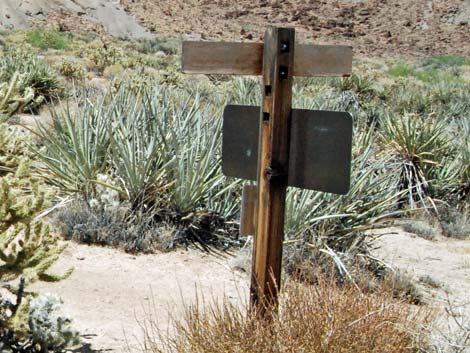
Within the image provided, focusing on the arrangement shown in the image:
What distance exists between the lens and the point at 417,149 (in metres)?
12.4

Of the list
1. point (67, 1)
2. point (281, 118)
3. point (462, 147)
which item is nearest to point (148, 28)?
point (67, 1)

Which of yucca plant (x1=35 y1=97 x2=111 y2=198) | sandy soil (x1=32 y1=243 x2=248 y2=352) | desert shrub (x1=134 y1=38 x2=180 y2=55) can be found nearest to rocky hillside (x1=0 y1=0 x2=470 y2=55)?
desert shrub (x1=134 y1=38 x2=180 y2=55)

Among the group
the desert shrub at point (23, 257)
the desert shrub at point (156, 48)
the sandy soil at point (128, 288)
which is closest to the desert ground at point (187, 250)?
the sandy soil at point (128, 288)

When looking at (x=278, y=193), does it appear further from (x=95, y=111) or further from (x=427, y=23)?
(x=427, y=23)

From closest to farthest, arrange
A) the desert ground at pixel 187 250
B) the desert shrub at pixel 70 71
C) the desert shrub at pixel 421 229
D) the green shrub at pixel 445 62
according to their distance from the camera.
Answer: the desert ground at pixel 187 250
the desert shrub at pixel 421 229
the desert shrub at pixel 70 71
the green shrub at pixel 445 62

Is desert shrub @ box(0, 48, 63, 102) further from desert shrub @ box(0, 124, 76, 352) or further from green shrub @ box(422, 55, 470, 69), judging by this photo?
green shrub @ box(422, 55, 470, 69)

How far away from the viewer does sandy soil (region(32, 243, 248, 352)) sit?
5.56 metres

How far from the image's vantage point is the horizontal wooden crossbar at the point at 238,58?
14.9ft

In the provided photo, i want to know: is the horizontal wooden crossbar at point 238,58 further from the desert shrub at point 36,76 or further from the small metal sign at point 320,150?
the desert shrub at point 36,76

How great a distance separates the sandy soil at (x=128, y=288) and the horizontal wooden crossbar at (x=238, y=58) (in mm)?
1464

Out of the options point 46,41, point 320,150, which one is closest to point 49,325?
point 320,150

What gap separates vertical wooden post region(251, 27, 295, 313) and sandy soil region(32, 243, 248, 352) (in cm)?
75

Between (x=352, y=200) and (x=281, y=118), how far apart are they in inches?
156

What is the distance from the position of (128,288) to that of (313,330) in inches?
118
